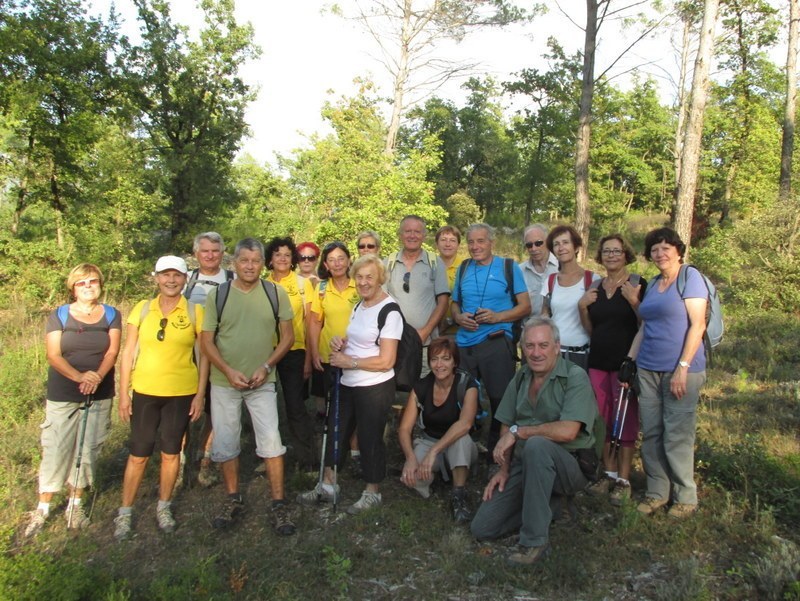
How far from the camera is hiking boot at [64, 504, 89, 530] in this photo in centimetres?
404

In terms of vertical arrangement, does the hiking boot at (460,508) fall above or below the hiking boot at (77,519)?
above

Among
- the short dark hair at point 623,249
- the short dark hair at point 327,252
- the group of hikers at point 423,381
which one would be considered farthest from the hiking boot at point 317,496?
the short dark hair at point 623,249

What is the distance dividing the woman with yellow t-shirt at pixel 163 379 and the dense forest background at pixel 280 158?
8.19 metres

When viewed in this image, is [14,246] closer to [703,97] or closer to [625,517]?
[625,517]

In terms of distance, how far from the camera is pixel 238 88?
16609 millimetres

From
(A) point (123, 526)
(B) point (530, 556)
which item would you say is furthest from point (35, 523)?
(B) point (530, 556)

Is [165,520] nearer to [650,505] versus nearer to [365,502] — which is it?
[365,502]

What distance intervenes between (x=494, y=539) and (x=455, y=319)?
5.94 feet

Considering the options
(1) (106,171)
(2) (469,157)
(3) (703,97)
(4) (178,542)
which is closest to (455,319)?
(4) (178,542)

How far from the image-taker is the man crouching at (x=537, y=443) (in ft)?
11.5

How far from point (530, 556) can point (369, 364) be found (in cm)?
165

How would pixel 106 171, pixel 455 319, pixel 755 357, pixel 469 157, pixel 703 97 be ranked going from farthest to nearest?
pixel 469 157 < pixel 106 171 < pixel 703 97 < pixel 755 357 < pixel 455 319

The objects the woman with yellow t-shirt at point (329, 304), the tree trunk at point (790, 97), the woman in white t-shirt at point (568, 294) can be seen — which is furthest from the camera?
the tree trunk at point (790, 97)

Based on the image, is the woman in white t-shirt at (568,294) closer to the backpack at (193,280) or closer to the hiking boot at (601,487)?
the hiking boot at (601,487)
